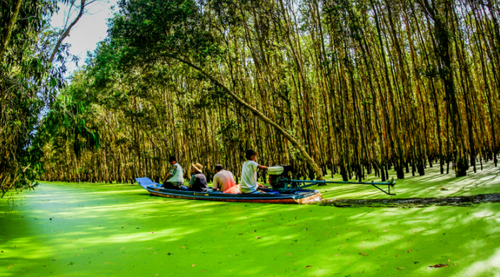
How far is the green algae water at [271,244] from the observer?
2543 mm

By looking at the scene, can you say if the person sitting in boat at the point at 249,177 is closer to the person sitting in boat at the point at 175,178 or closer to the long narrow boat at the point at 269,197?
the long narrow boat at the point at 269,197

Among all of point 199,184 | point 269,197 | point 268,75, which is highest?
point 268,75

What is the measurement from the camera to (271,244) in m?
3.30

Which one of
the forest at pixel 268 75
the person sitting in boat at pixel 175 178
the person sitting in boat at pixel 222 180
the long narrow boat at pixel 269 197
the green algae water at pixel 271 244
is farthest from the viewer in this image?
the person sitting in boat at pixel 175 178

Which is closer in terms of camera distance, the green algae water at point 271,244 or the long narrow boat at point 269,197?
the green algae water at point 271,244

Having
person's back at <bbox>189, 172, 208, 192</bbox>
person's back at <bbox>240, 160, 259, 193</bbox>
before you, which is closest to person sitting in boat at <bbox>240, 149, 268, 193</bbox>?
person's back at <bbox>240, 160, 259, 193</bbox>

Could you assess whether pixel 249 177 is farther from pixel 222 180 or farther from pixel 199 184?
pixel 199 184

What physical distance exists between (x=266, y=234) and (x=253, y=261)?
925 millimetres

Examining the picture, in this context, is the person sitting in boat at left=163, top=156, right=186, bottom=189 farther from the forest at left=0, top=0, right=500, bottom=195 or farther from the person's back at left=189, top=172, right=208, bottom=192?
the forest at left=0, top=0, right=500, bottom=195

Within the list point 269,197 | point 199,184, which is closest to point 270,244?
point 269,197

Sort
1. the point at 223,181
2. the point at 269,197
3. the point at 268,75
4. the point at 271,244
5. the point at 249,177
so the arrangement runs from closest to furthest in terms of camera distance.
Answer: the point at 271,244, the point at 269,197, the point at 249,177, the point at 223,181, the point at 268,75

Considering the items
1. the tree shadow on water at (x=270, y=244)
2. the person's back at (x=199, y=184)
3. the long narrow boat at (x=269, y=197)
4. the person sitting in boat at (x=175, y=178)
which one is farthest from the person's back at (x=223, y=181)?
the person sitting in boat at (x=175, y=178)

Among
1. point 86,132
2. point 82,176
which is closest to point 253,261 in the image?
point 86,132

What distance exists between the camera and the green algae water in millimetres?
2543
